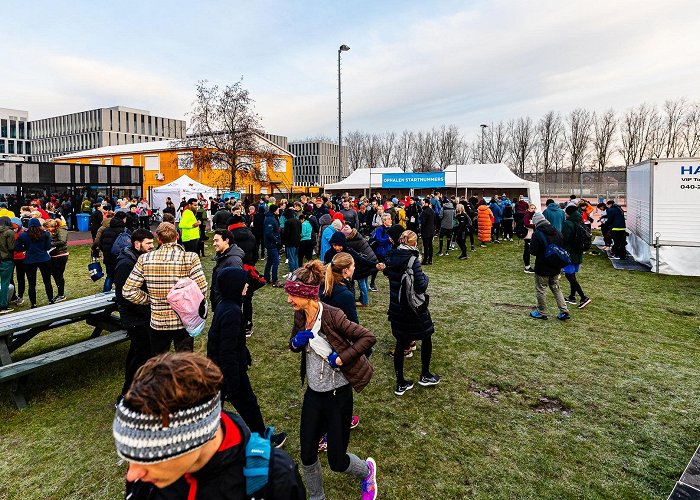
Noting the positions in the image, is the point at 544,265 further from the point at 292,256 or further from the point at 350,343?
the point at 292,256

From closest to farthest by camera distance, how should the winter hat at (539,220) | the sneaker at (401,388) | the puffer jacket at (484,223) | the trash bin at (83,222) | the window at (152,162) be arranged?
the sneaker at (401,388) → the winter hat at (539,220) → the puffer jacket at (484,223) → the trash bin at (83,222) → the window at (152,162)

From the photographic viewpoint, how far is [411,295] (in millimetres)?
4543

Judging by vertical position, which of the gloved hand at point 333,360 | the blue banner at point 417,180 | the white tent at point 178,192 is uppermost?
the blue banner at point 417,180

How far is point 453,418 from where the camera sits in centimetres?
427

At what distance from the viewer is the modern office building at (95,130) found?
306 ft

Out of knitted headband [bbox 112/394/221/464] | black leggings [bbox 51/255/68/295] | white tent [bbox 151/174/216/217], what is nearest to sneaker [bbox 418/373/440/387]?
knitted headband [bbox 112/394/221/464]

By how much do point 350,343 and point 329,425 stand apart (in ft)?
1.93

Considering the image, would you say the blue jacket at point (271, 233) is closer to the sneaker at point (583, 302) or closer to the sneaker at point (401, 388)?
the sneaker at point (401, 388)

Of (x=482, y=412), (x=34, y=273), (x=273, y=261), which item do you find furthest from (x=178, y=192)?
(x=482, y=412)

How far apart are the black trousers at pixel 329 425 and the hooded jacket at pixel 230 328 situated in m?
0.75

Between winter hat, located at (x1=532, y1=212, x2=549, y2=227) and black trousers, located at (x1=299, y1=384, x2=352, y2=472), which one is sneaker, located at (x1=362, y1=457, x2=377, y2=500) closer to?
black trousers, located at (x1=299, y1=384, x2=352, y2=472)

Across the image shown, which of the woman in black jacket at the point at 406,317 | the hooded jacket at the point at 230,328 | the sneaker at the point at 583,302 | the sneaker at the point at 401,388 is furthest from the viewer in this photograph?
the sneaker at the point at 583,302

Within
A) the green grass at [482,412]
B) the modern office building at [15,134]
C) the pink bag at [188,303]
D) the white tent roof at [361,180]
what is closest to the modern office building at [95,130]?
the modern office building at [15,134]

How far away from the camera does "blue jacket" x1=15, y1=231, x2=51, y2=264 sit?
7.70 metres
